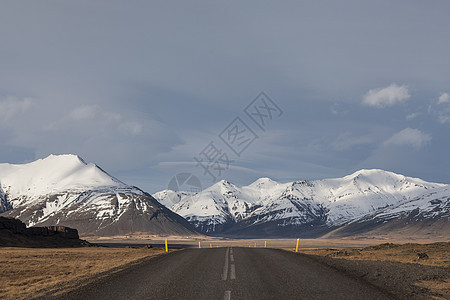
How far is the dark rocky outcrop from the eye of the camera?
75.9 m

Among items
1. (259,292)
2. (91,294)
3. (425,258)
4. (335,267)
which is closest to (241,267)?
(335,267)

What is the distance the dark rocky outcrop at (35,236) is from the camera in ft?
249

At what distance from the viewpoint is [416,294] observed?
12.6 meters

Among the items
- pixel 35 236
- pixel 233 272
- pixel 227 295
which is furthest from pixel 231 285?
pixel 35 236

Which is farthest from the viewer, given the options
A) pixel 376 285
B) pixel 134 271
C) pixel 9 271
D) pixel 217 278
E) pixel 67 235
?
pixel 67 235

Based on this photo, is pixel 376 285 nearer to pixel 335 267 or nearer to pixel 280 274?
pixel 280 274

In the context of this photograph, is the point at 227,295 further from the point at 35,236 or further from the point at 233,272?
the point at 35,236

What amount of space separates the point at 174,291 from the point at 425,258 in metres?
22.0

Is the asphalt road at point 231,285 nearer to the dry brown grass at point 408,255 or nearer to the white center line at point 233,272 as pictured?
the white center line at point 233,272

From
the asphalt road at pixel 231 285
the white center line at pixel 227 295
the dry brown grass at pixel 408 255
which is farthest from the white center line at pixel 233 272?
the dry brown grass at pixel 408 255

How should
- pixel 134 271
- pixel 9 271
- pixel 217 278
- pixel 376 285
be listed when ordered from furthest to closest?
pixel 9 271 → pixel 134 271 → pixel 217 278 → pixel 376 285

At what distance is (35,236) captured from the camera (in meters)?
83.6

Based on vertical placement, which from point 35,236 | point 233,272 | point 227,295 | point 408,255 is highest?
point 35,236

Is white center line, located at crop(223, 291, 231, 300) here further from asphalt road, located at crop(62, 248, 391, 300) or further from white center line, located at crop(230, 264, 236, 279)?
white center line, located at crop(230, 264, 236, 279)
